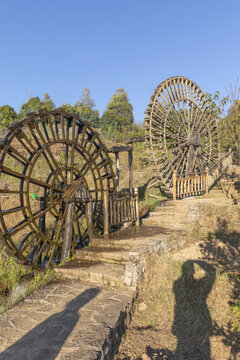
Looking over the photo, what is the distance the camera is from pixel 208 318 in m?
4.06

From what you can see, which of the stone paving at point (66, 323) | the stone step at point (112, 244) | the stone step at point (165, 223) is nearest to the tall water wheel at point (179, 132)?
the stone step at point (165, 223)

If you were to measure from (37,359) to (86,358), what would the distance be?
0.48 m

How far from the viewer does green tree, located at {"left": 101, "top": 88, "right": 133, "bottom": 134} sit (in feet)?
126

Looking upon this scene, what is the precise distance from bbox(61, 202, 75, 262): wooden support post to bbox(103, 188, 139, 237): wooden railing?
865 mm

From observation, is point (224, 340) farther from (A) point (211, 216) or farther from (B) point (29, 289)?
(A) point (211, 216)

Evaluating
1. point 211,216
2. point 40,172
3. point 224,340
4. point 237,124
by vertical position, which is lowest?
point 224,340

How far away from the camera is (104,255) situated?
5.30 m

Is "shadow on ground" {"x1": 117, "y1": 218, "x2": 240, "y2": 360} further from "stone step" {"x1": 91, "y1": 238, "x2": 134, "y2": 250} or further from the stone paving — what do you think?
Result: "stone step" {"x1": 91, "y1": 238, "x2": 134, "y2": 250}

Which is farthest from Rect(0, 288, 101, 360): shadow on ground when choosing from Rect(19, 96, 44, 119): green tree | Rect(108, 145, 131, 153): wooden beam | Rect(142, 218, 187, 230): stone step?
Rect(19, 96, 44, 119): green tree

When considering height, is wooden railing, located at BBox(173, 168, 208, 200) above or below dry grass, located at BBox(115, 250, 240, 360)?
above

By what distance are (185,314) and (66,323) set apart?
1946 millimetres

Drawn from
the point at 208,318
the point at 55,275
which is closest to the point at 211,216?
the point at 208,318

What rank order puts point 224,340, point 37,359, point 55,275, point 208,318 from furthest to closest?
point 55,275
point 208,318
point 224,340
point 37,359

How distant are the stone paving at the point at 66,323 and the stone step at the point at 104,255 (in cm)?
87
